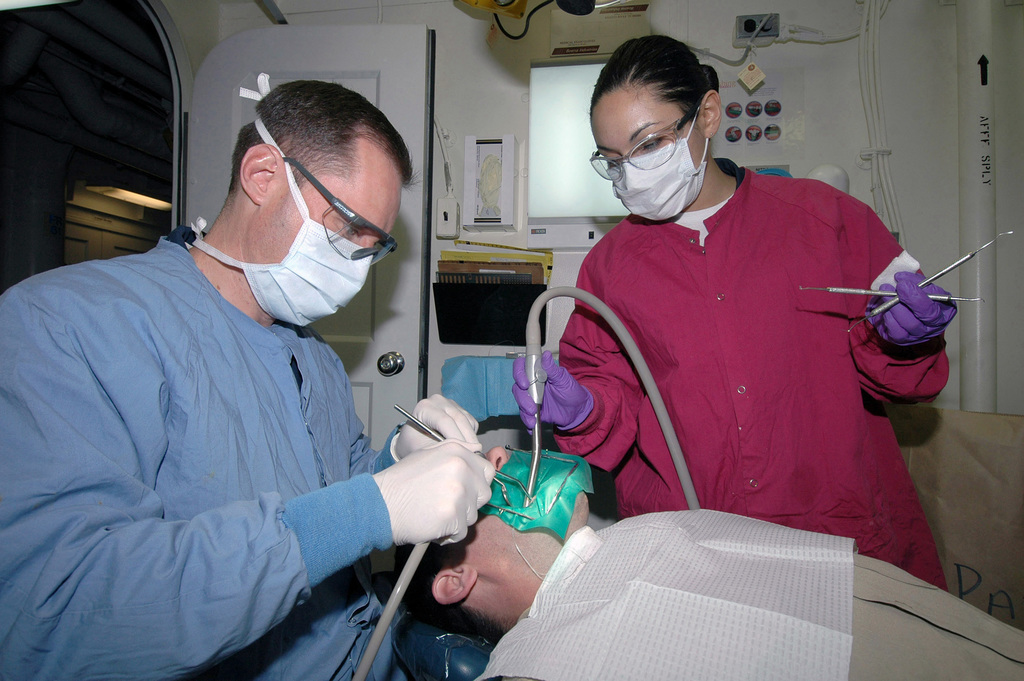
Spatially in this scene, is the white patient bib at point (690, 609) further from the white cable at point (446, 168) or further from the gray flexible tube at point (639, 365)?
the white cable at point (446, 168)

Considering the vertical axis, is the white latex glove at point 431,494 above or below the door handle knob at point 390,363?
below

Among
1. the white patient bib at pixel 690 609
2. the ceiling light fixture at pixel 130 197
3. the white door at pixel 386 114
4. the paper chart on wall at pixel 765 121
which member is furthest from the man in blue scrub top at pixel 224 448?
the ceiling light fixture at pixel 130 197

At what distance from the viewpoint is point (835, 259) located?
133 centimetres

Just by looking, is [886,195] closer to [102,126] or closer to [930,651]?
[930,651]

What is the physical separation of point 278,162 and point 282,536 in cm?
74

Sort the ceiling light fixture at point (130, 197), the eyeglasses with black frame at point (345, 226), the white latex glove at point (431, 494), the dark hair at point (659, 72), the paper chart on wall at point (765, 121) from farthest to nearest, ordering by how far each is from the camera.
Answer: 1. the ceiling light fixture at point (130, 197)
2. the paper chart on wall at point (765, 121)
3. the dark hair at point (659, 72)
4. the eyeglasses with black frame at point (345, 226)
5. the white latex glove at point (431, 494)

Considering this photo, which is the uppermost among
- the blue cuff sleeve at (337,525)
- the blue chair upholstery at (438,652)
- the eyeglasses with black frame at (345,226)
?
the eyeglasses with black frame at (345,226)

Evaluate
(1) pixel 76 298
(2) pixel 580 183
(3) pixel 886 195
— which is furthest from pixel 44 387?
(3) pixel 886 195

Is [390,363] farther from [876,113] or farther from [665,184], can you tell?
[876,113]

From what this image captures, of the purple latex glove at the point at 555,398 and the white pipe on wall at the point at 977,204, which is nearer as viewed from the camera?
the purple latex glove at the point at 555,398

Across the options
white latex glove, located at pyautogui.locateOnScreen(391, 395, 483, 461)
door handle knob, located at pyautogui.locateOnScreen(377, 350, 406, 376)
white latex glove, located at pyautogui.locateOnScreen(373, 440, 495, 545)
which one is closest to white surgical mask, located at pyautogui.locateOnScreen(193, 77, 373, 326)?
white latex glove, located at pyautogui.locateOnScreen(391, 395, 483, 461)

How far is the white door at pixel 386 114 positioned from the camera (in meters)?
2.13

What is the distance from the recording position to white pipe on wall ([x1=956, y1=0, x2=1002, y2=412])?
1.85 m

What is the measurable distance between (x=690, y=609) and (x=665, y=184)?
991 millimetres
